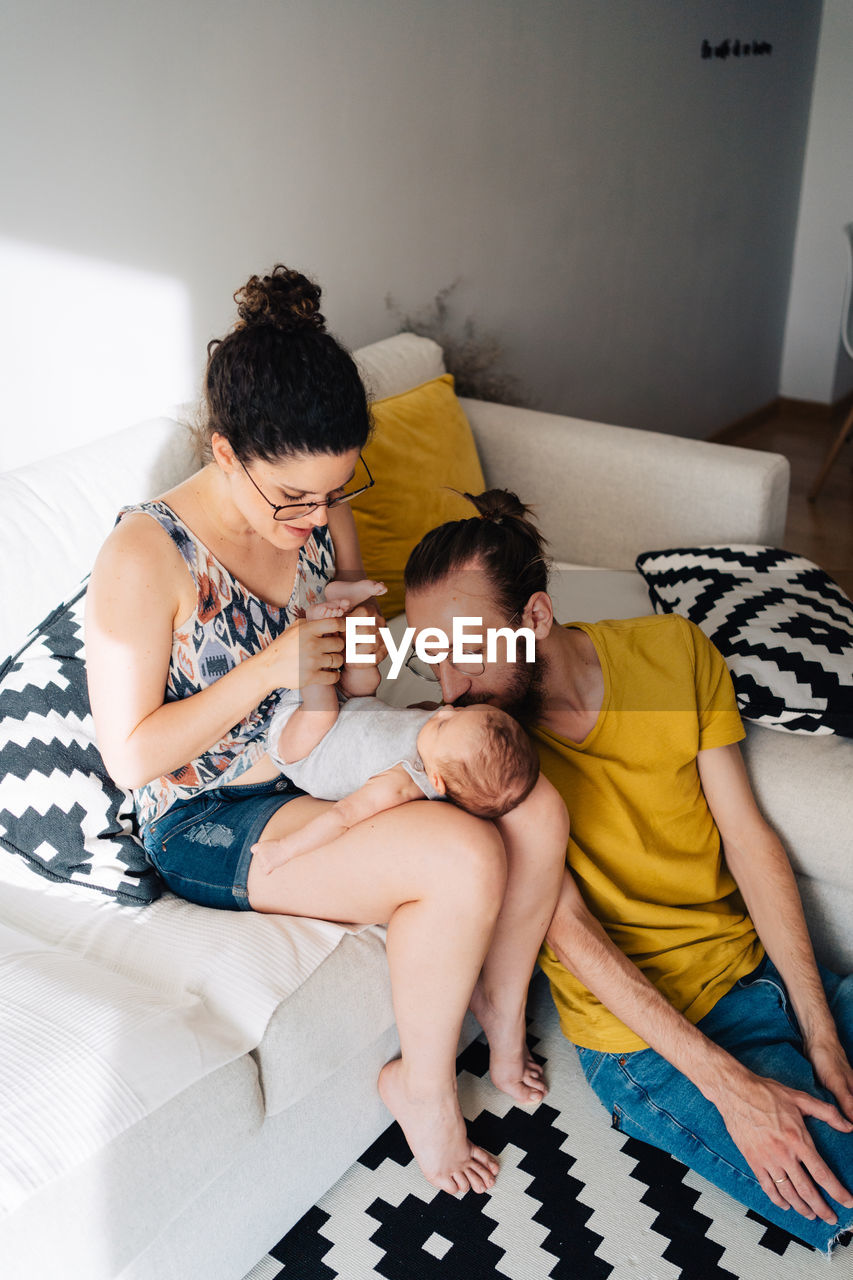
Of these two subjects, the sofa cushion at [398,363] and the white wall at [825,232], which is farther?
the white wall at [825,232]

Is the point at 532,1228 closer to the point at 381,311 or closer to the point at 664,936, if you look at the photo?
the point at 664,936

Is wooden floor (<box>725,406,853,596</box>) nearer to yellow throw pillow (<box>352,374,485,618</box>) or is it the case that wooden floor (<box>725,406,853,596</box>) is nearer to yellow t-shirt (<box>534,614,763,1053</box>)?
yellow throw pillow (<box>352,374,485,618</box>)

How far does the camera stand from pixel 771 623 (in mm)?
1840

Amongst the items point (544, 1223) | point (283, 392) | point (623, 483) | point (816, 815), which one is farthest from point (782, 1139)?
point (623, 483)

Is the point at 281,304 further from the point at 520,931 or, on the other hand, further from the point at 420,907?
the point at 520,931

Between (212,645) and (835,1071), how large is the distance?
3.23ft

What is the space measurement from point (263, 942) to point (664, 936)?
0.58m

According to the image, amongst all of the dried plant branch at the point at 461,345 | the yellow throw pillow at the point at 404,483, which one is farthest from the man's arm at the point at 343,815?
the dried plant branch at the point at 461,345

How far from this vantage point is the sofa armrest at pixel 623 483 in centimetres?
237

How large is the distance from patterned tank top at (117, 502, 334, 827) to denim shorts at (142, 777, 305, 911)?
0.02 metres

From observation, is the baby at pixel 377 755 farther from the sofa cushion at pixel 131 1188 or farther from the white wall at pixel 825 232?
the white wall at pixel 825 232

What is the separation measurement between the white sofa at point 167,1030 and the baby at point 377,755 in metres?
0.17

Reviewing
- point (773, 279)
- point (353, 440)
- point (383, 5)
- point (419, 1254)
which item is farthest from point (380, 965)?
point (773, 279)

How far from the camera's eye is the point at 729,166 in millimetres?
4176
